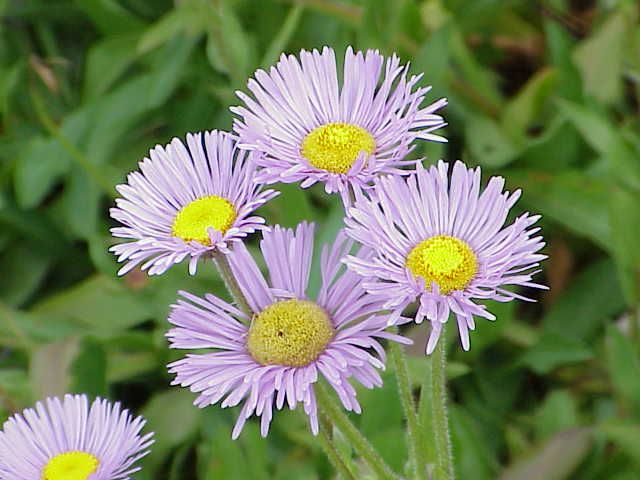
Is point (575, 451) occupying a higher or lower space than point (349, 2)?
lower

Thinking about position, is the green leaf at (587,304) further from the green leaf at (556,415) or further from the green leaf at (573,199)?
the green leaf at (556,415)

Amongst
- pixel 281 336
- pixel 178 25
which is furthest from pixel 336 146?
pixel 178 25

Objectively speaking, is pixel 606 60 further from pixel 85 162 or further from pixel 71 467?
pixel 71 467

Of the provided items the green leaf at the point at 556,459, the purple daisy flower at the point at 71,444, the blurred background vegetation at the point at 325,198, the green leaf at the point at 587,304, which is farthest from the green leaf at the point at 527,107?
the purple daisy flower at the point at 71,444

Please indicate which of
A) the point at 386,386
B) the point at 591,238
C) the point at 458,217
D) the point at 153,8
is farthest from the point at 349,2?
the point at 458,217

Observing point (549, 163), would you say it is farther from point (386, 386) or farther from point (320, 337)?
point (320, 337)

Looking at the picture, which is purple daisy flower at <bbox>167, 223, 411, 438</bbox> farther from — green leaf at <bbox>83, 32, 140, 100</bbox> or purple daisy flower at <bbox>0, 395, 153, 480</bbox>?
green leaf at <bbox>83, 32, 140, 100</bbox>
